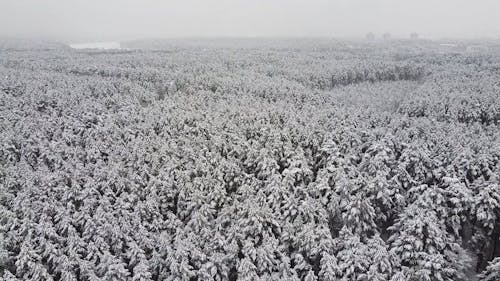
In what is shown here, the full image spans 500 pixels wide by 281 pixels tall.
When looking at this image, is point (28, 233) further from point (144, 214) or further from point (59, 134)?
point (59, 134)

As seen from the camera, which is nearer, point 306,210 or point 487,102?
point 306,210

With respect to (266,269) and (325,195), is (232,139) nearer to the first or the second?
(325,195)

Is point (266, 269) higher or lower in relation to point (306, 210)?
lower

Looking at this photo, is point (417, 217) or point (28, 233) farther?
point (28, 233)

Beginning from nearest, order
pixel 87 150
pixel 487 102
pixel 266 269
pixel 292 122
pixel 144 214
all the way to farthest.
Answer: pixel 266 269
pixel 144 214
pixel 87 150
pixel 292 122
pixel 487 102

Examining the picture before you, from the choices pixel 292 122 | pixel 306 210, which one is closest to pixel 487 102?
pixel 292 122

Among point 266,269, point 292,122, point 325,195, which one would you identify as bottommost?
point 266,269

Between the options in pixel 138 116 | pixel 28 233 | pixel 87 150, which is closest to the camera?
pixel 28 233

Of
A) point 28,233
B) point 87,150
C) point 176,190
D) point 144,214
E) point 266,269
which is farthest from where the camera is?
point 87,150

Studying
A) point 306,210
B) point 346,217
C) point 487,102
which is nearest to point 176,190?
point 306,210
